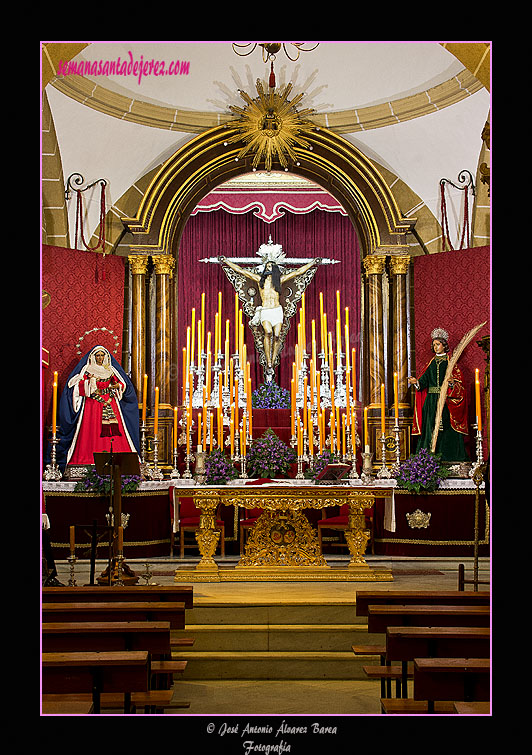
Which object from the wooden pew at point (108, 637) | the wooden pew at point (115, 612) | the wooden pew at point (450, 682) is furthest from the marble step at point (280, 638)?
the wooden pew at point (450, 682)

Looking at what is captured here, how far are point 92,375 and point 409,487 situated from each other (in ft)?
13.8

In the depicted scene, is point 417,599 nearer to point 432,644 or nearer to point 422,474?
point 432,644

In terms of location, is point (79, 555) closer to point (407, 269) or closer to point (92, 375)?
point (92, 375)

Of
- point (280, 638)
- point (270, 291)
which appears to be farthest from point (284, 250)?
point (280, 638)

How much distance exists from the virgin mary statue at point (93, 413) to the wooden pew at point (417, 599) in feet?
20.6

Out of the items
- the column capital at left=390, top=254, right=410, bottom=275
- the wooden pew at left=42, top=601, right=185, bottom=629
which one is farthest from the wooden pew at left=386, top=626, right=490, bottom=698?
the column capital at left=390, top=254, right=410, bottom=275

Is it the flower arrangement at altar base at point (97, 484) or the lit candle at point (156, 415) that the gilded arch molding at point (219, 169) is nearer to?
the lit candle at point (156, 415)

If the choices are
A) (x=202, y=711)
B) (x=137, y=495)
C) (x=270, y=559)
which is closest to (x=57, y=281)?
(x=137, y=495)

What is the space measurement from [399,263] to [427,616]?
782cm

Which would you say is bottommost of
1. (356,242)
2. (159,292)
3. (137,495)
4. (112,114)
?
(137,495)

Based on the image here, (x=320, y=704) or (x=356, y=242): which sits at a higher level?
(x=356, y=242)

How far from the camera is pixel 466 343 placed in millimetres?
11719

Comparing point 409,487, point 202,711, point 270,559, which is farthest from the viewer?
point 409,487

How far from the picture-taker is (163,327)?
12312 millimetres
